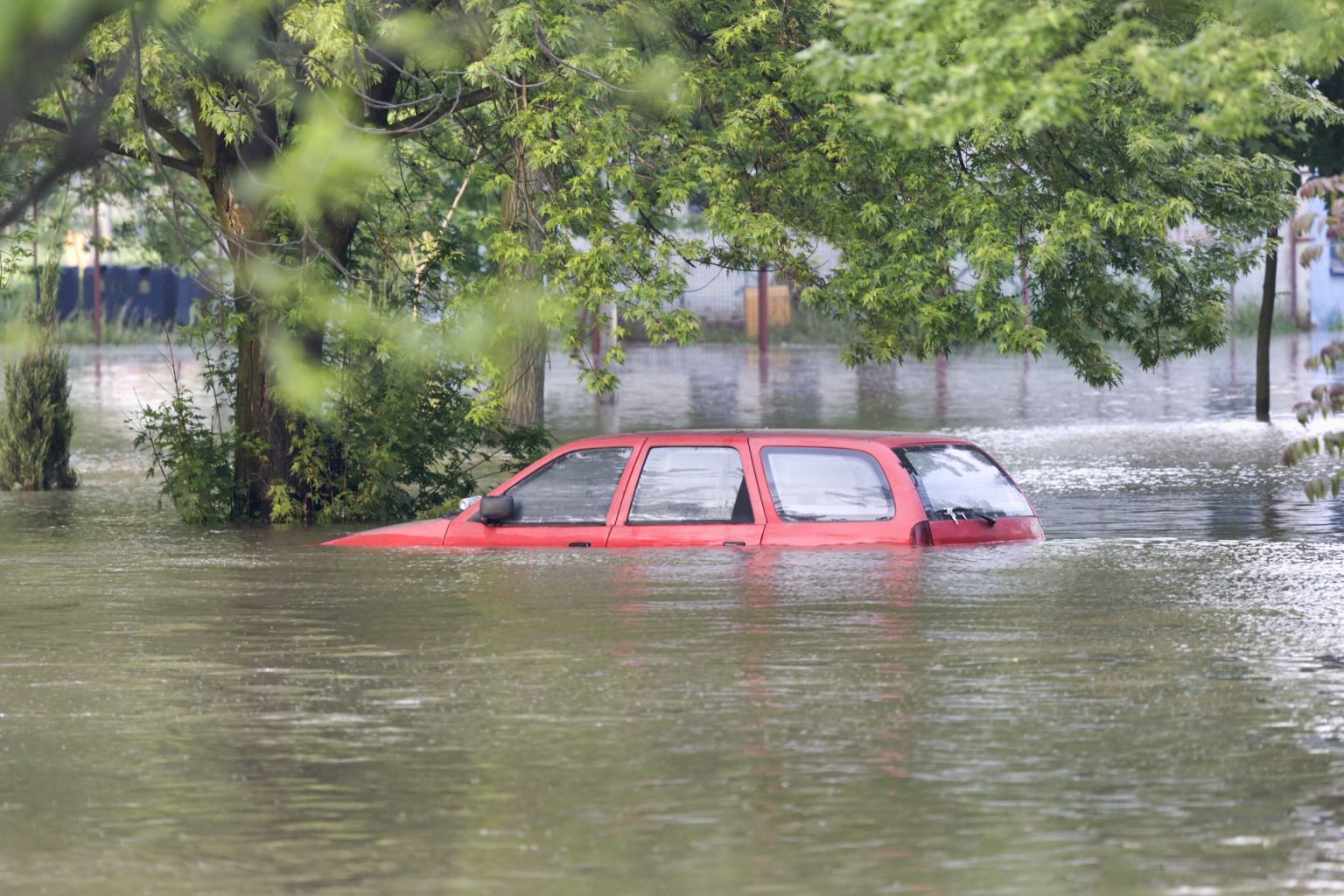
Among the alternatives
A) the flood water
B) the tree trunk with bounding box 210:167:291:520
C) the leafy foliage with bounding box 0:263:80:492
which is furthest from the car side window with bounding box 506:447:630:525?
the leafy foliage with bounding box 0:263:80:492

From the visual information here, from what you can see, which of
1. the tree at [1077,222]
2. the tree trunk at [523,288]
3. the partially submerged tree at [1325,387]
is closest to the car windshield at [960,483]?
the tree at [1077,222]

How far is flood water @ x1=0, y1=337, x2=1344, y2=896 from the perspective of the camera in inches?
271

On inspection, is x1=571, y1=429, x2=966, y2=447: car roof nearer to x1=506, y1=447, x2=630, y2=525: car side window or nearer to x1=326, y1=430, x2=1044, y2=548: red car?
x1=326, y1=430, x2=1044, y2=548: red car

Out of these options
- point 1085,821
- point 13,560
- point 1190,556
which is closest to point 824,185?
point 1190,556

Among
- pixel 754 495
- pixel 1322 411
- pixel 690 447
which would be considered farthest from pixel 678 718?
pixel 690 447

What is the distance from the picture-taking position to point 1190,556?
585 inches

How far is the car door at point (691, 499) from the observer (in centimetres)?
1255

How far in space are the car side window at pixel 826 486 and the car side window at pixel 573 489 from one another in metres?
1.04

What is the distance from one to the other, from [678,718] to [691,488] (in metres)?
3.74

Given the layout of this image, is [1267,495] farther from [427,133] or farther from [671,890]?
[671,890]

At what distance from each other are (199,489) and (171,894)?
1257 cm

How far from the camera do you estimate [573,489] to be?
43.5 ft

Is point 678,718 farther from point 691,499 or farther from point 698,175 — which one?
point 698,175

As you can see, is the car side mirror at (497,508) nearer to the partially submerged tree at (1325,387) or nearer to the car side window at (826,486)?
the car side window at (826,486)
